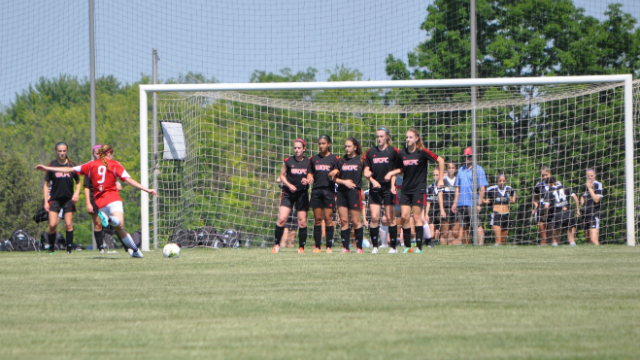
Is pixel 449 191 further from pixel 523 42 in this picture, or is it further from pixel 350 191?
pixel 523 42

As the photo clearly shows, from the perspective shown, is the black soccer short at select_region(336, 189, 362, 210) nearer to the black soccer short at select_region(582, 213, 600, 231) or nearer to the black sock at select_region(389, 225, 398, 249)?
the black sock at select_region(389, 225, 398, 249)

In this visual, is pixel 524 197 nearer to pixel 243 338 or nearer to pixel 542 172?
pixel 542 172

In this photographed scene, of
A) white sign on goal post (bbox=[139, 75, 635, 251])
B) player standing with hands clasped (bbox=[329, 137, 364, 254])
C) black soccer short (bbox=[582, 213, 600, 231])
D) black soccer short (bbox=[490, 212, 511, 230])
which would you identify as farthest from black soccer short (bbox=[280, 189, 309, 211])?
black soccer short (bbox=[582, 213, 600, 231])

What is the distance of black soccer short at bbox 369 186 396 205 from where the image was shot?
12.2 meters

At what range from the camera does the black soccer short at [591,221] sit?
16.1 meters

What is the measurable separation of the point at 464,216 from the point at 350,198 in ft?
14.7

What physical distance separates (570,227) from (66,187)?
34.1 feet

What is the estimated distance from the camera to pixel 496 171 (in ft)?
57.7

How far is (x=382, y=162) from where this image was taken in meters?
12.2

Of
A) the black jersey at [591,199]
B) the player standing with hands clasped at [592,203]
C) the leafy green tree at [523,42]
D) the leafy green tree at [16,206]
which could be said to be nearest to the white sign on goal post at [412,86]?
the player standing with hands clasped at [592,203]

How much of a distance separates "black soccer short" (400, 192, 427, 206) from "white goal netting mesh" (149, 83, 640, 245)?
15.9 feet

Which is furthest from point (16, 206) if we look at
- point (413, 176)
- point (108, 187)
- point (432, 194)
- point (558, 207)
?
point (558, 207)

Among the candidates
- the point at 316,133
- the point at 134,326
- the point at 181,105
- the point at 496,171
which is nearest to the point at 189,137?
the point at 181,105

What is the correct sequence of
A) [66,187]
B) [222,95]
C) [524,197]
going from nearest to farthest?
[66,187], [222,95], [524,197]
